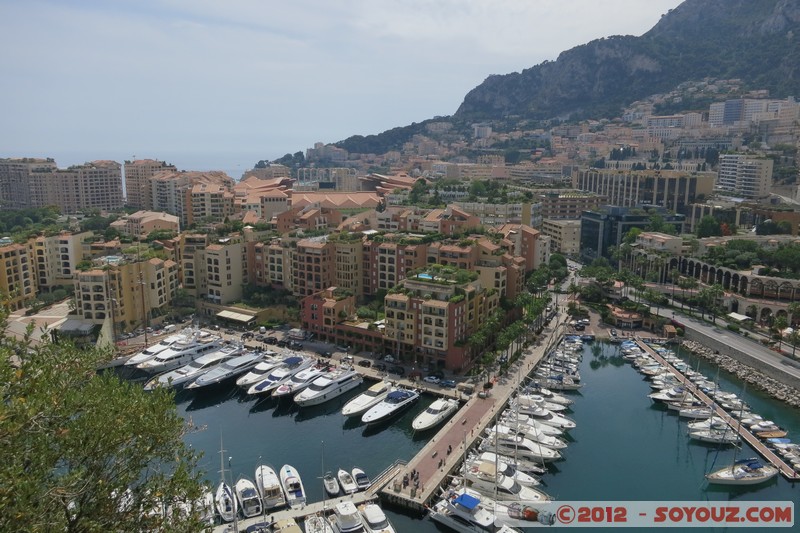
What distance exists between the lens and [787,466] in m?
30.9

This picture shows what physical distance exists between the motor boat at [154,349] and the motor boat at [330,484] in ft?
68.8

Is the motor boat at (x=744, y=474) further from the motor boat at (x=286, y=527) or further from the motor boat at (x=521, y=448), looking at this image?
the motor boat at (x=286, y=527)

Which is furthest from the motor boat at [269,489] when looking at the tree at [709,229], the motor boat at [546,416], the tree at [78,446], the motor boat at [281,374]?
the tree at [709,229]

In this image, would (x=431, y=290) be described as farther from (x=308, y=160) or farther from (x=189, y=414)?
→ (x=308, y=160)

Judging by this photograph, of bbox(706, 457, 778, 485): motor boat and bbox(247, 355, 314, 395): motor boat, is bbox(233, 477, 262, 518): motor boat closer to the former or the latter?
bbox(247, 355, 314, 395): motor boat

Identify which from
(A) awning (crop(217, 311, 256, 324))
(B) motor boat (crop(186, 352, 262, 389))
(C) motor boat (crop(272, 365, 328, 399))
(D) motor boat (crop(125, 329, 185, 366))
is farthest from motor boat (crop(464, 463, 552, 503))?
(A) awning (crop(217, 311, 256, 324))

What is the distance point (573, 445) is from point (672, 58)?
173 m

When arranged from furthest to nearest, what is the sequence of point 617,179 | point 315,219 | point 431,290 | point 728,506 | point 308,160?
point 308,160
point 617,179
point 315,219
point 431,290
point 728,506

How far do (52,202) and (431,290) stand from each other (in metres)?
83.8

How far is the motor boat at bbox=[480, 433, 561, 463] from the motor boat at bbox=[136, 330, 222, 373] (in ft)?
78.9

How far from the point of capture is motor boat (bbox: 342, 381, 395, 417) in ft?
119

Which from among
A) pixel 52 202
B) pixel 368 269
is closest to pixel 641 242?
pixel 368 269

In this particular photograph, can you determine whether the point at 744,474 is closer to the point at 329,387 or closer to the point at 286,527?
the point at 286,527

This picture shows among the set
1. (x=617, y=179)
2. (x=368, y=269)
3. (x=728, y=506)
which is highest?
(x=617, y=179)
